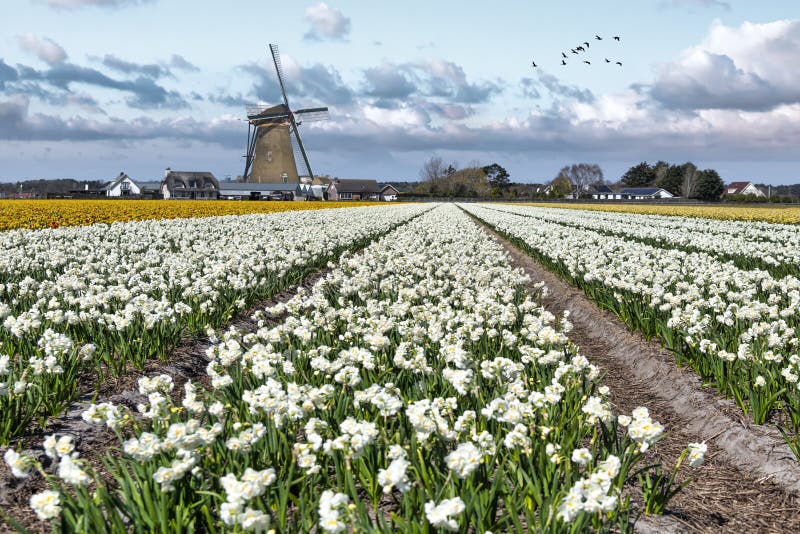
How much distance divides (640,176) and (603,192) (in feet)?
52.9

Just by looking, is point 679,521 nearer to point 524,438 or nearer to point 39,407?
point 524,438

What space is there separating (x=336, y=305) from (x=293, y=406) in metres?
5.35

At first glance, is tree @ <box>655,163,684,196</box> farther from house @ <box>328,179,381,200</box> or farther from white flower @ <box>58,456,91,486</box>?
white flower @ <box>58,456,91,486</box>

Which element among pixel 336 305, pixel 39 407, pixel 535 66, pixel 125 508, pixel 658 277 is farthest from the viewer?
pixel 535 66

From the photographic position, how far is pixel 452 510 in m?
2.73

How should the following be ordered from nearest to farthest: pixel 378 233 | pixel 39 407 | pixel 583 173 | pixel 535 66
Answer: pixel 39 407 → pixel 535 66 → pixel 378 233 → pixel 583 173

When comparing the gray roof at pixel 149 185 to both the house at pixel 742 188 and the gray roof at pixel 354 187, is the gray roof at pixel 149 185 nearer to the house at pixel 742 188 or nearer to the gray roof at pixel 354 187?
the gray roof at pixel 354 187

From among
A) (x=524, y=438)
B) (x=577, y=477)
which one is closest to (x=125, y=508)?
(x=524, y=438)

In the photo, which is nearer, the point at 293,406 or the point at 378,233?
the point at 293,406

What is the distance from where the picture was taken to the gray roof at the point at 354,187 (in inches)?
5856

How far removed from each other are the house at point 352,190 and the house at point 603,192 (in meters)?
56.0

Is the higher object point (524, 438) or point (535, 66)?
point (535, 66)

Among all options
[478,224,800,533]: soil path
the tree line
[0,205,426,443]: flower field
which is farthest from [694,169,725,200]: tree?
[478,224,800,533]: soil path

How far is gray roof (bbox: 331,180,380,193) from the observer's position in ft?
488
